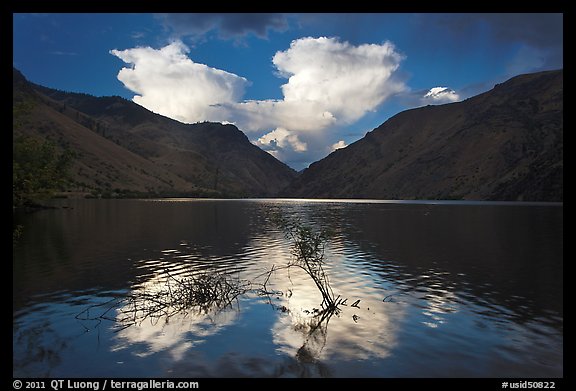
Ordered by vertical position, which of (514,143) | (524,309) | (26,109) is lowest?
(524,309)

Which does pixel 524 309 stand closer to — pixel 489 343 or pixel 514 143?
pixel 489 343

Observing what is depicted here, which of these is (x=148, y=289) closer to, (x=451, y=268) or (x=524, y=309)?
(x=524, y=309)

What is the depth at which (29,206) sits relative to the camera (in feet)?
271

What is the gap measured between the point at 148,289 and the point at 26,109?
827 inches

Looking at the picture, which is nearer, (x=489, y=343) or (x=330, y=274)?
(x=489, y=343)

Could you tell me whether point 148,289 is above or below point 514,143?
below

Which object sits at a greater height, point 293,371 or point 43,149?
point 43,149

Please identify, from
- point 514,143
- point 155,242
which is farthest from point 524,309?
point 514,143

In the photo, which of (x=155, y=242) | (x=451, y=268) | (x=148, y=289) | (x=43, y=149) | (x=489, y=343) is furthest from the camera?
(x=43, y=149)

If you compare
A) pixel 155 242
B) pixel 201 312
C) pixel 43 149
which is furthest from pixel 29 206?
pixel 201 312

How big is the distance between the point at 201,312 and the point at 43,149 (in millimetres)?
77373
